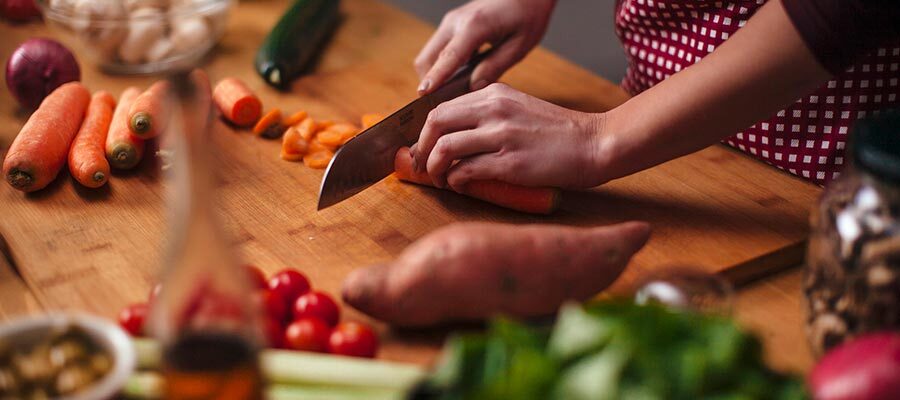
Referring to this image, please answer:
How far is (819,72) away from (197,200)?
33.9 inches

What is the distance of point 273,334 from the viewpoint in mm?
1134

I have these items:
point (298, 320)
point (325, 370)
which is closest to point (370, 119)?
point (298, 320)

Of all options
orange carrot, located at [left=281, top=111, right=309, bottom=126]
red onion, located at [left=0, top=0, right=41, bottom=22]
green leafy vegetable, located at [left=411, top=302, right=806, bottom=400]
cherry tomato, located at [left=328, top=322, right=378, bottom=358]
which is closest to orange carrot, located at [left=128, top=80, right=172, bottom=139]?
orange carrot, located at [left=281, top=111, right=309, bottom=126]

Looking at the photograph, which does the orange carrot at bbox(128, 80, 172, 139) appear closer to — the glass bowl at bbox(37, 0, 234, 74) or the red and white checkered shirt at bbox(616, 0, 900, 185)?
the glass bowl at bbox(37, 0, 234, 74)

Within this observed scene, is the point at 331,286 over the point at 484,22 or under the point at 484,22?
under

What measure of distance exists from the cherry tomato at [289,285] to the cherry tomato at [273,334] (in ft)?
0.20

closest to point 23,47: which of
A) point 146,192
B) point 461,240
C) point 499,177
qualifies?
point 146,192

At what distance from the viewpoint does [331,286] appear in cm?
130

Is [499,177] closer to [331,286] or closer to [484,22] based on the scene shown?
[331,286]

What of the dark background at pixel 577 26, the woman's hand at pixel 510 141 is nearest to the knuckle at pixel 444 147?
the woman's hand at pixel 510 141

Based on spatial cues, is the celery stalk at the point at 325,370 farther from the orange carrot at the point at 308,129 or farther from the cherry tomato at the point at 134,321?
the orange carrot at the point at 308,129

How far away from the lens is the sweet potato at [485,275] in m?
1.15

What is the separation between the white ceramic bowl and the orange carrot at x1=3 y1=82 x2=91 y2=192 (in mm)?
662

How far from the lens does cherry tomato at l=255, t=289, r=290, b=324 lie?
3.84 ft
